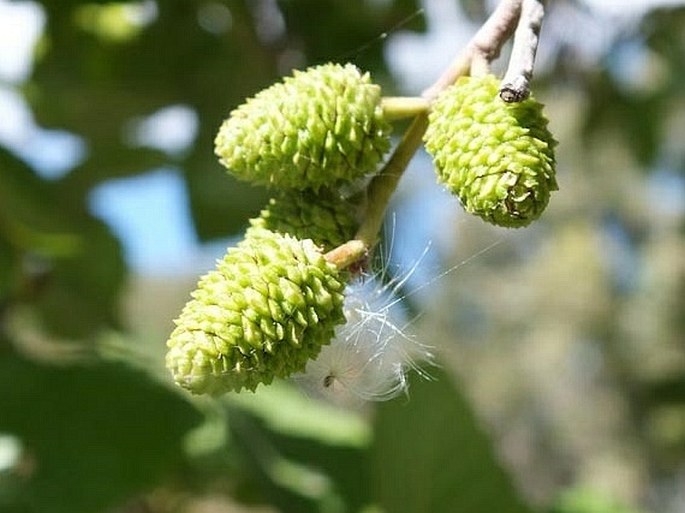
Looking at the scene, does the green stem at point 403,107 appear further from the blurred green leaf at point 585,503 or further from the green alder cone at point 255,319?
the blurred green leaf at point 585,503

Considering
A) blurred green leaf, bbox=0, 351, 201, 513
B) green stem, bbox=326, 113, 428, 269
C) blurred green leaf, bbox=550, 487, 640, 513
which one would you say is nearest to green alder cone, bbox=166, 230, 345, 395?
green stem, bbox=326, 113, 428, 269

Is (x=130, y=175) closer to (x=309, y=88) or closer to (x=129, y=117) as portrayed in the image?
(x=129, y=117)

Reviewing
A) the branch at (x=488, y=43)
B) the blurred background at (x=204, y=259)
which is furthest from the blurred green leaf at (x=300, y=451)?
the branch at (x=488, y=43)

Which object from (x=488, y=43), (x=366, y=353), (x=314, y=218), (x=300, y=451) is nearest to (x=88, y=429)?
(x=300, y=451)

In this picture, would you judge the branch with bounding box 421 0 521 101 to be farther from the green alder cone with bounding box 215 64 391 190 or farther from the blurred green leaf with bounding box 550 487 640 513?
the blurred green leaf with bounding box 550 487 640 513

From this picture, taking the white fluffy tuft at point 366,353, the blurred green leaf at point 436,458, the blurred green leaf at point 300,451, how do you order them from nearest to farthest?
the white fluffy tuft at point 366,353 < the blurred green leaf at point 436,458 < the blurred green leaf at point 300,451

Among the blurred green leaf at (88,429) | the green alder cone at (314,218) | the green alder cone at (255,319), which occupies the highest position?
the green alder cone at (314,218)
